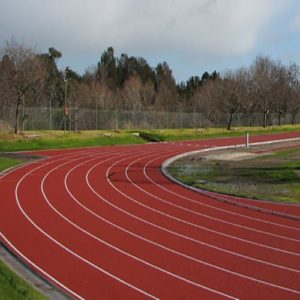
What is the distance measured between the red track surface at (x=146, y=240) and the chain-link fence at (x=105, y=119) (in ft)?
68.4

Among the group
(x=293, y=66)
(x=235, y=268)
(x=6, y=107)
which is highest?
(x=293, y=66)

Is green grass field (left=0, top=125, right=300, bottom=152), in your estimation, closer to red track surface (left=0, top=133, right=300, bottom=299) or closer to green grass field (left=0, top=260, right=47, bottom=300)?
red track surface (left=0, top=133, right=300, bottom=299)

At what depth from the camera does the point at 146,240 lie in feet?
37.7

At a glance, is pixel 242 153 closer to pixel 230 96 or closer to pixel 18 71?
pixel 18 71

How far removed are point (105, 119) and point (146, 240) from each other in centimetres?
3607

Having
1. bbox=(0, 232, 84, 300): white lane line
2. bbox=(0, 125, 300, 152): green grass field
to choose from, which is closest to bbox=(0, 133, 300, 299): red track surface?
bbox=(0, 232, 84, 300): white lane line

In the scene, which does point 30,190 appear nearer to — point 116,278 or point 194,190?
point 194,190

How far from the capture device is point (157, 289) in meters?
8.40

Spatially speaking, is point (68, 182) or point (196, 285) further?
point (68, 182)

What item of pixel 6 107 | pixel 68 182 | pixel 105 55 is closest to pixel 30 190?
pixel 68 182

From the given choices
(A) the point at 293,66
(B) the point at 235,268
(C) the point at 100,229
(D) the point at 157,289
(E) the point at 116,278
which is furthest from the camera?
(A) the point at 293,66

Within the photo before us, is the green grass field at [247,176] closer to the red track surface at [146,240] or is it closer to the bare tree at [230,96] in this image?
the red track surface at [146,240]

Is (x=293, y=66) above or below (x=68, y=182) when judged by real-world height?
above

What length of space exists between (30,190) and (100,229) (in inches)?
242
